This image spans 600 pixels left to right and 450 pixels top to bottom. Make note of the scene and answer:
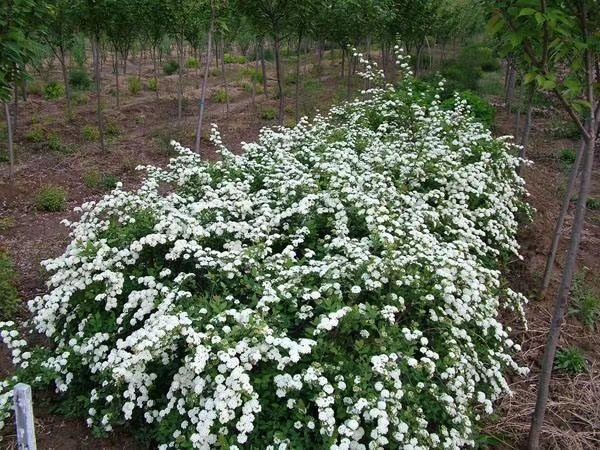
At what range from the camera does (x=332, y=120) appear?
9.30 m

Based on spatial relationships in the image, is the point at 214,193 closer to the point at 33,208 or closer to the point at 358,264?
the point at 358,264

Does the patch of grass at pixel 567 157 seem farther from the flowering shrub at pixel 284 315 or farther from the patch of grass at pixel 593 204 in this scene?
the flowering shrub at pixel 284 315

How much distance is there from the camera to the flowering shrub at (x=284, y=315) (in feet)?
9.82

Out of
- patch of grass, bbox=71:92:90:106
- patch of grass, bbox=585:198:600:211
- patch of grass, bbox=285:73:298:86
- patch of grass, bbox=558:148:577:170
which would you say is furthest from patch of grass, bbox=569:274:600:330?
patch of grass, bbox=285:73:298:86

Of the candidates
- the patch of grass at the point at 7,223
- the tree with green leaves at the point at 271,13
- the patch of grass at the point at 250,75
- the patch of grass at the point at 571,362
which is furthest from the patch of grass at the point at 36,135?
the patch of grass at the point at 571,362

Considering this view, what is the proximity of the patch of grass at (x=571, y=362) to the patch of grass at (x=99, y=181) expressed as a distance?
7.40 m

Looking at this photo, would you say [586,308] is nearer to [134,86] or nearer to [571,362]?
[571,362]

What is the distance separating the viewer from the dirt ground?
3.85 metres

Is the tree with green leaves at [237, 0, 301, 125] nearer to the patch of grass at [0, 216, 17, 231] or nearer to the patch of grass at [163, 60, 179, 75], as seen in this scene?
the patch of grass at [0, 216, 17, 231]

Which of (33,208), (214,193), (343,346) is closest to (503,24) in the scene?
(343,346)

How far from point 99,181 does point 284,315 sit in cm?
674

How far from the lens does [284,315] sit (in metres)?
3.46

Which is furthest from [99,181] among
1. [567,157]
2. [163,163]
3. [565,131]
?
[565,131]

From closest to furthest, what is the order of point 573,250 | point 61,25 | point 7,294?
point 573,250 < point 7,294 < point 61,25
